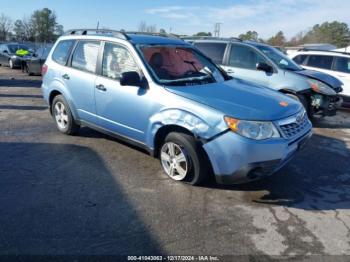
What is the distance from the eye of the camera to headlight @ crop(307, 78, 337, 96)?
25.3ft

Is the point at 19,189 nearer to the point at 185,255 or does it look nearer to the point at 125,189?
the point at 125,189

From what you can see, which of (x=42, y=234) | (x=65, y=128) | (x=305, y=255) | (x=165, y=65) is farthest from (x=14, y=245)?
(x=65, y=128)

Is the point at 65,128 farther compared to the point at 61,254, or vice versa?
the point at 65,128

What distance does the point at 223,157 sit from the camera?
389cm

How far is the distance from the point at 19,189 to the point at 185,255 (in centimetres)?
236

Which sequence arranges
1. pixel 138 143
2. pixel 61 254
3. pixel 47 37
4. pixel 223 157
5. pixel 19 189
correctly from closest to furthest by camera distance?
1. pixel 61 254
2. pixel 223 157
3. pixel 19 189
4. pixel 138 143
5. pixel 47 37

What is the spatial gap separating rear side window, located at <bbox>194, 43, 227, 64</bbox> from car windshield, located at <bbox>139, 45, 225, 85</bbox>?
3254 millimetres

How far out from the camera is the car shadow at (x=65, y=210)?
3.18m

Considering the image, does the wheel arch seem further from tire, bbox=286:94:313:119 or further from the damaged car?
tire, bbox=286:94:313:119

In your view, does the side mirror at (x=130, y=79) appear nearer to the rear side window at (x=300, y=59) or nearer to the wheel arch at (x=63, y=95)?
the wheel arch at (x=63, y=95)

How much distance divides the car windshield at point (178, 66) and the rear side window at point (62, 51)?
177 centimetres

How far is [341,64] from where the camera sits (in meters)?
10.6

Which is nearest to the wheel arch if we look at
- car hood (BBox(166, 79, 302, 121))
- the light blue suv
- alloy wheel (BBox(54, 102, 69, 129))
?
the light blue suv

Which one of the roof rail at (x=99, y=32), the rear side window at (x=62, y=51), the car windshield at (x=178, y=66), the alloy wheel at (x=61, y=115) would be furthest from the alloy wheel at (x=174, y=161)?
the rear side window at (x=62, y=51)
